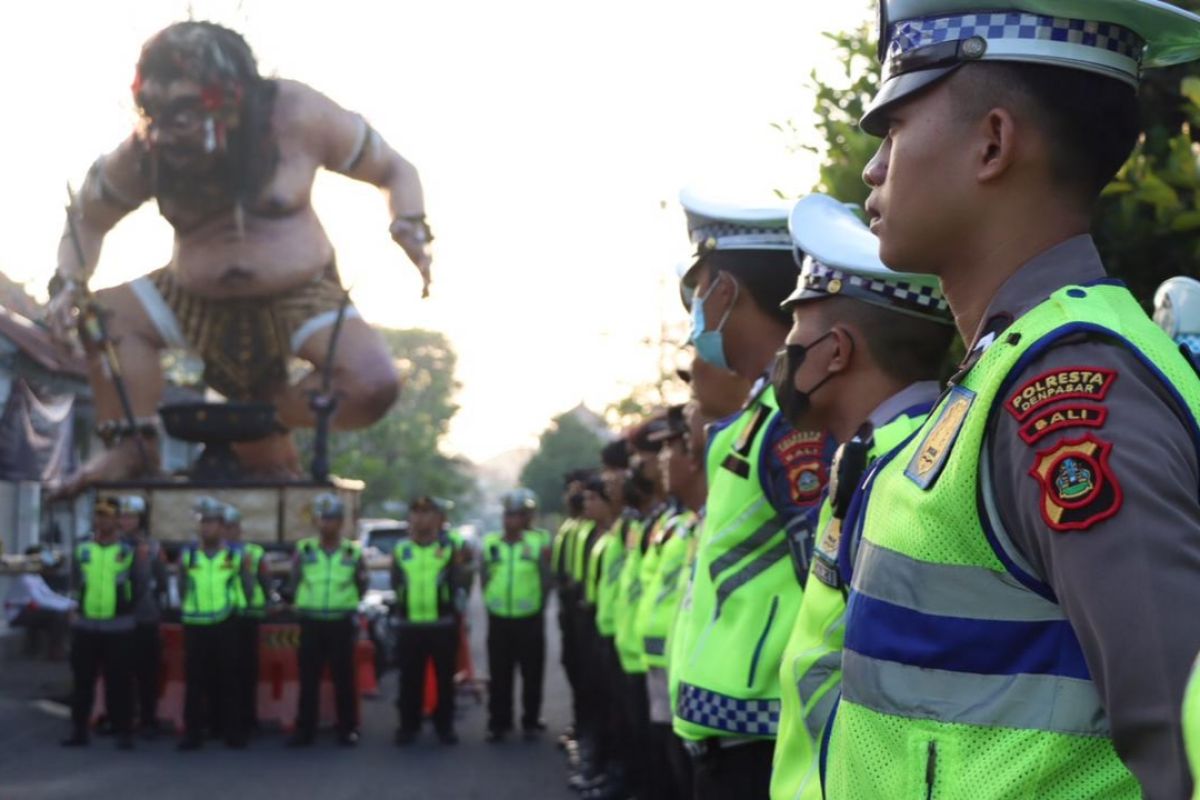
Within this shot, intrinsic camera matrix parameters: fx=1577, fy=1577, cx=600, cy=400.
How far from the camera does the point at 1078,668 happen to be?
1.68m

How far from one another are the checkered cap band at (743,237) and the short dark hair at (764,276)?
2 cm

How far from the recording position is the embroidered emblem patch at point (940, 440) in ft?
5.72

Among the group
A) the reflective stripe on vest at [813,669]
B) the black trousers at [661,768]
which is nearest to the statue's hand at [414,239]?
the black trousers at [661,768]

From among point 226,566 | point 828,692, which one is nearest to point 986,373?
point 828,692

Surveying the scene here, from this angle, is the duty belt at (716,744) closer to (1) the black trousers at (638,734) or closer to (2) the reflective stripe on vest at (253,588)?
(1) the black trousers at (638,734)

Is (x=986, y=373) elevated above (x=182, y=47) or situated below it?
below

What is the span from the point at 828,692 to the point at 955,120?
3.66ft

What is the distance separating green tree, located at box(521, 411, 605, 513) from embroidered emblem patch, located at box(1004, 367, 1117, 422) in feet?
173

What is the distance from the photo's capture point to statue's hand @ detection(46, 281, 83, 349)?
49.4 feet

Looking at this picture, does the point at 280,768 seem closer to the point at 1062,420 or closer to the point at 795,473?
the point at 795,473

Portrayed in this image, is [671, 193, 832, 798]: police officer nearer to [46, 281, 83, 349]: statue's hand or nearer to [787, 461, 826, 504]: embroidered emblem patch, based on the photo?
[787, 461, 826, 504]: embroidered emblem patch

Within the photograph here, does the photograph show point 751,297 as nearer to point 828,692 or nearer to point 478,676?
point 828,692

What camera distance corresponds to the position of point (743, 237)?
4.13 meters

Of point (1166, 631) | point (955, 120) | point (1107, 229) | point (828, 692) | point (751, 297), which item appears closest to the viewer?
point (1166, 631)
